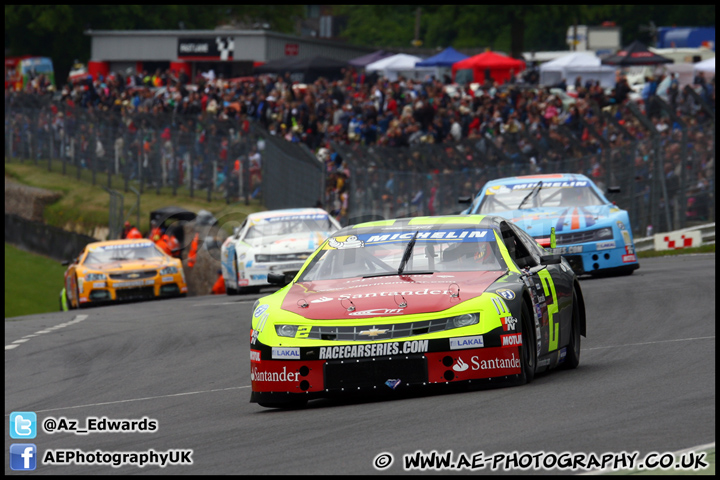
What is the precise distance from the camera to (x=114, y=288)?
77.9 feet

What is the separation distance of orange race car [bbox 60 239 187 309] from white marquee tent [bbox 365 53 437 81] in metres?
22.8

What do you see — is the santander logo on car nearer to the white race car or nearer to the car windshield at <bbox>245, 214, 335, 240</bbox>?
the white race car

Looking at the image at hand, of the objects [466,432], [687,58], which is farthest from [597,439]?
[687,58]

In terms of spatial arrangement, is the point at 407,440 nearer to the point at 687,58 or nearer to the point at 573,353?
the point at 573,353

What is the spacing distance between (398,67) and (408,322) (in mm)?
39126

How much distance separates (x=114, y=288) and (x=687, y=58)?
1216 inches

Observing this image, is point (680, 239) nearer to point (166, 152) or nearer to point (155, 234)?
point (155, 234)

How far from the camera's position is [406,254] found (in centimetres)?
932

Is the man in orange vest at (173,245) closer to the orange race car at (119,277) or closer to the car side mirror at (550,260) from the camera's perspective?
the orange race car at (119,277)

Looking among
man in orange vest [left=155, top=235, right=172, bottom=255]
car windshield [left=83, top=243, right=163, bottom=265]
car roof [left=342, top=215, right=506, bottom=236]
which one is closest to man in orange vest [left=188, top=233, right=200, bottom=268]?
man in orange vest [left=155, top=235, right=172, bottom=255]

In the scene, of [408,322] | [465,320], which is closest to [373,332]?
[408,322]

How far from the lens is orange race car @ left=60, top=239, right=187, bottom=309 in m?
23.7

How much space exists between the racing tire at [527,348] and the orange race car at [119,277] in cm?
1610

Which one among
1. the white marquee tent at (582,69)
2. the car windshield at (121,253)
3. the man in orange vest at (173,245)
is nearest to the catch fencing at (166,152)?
the man in orange vest at (173,245)
